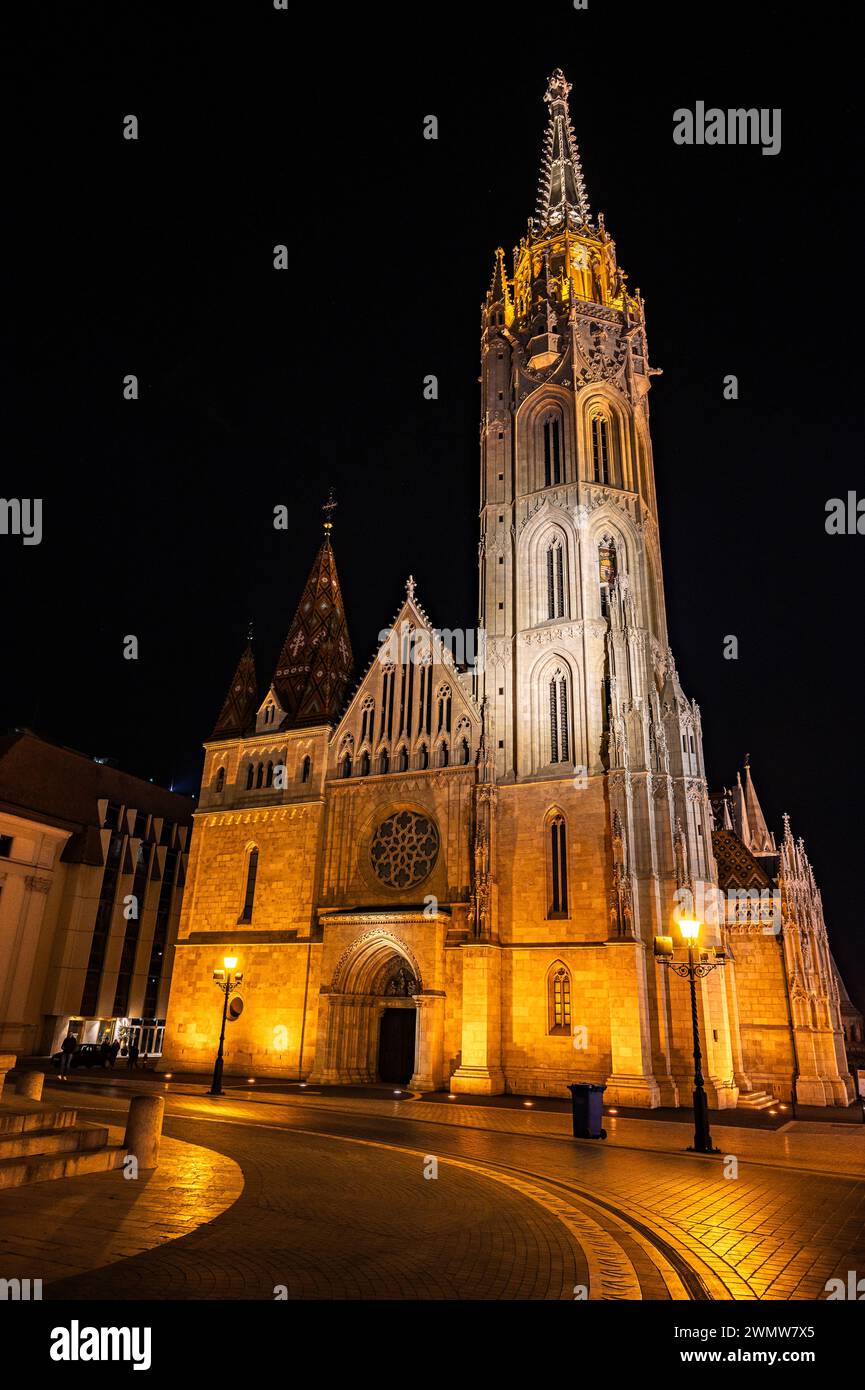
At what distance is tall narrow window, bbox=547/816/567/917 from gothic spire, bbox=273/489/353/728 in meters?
11.3

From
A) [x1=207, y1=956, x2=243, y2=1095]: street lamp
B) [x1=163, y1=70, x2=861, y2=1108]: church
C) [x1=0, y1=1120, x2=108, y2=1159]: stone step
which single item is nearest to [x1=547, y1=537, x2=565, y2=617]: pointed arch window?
[x1=163, y1=70, x2=861, y2=1108]: church

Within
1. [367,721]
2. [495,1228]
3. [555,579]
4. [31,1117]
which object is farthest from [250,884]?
[495,1228]

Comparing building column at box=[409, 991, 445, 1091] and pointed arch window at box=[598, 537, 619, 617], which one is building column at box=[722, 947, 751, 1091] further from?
pointed arch window at box=[598, 537, 619, 617]

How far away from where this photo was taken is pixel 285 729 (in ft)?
120

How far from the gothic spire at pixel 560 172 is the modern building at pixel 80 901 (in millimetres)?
39565

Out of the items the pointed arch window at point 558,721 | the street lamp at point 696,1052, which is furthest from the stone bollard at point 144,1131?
the pointed arch window at point 558,721

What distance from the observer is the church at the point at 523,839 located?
1080 inches

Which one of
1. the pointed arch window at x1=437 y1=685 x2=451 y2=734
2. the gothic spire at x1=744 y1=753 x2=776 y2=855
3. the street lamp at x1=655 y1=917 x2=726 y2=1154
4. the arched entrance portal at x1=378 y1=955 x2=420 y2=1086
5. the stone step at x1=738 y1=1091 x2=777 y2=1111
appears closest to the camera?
the street lamp at x1=655 y1=917 x2=726 y2=1154

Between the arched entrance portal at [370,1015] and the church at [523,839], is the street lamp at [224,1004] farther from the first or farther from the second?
the church at [523,839]

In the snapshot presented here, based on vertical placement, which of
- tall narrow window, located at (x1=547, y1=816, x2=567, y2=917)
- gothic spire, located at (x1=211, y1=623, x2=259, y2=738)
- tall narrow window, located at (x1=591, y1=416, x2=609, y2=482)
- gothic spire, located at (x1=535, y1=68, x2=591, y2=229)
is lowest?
tall narrow window, located at (x1=547, y1=816, x2=567, y2=917)

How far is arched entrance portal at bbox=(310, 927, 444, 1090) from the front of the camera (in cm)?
2958

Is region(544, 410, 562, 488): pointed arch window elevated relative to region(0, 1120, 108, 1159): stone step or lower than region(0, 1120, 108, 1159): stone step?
elevated

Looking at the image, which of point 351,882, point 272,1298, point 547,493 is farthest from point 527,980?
point 272,1298

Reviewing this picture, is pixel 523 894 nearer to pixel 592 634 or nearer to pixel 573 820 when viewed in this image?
pixel 573 820
